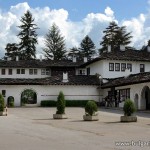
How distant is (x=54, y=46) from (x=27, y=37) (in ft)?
26.5

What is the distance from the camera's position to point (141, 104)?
132 ft

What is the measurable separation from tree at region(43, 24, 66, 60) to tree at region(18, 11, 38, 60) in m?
5.50

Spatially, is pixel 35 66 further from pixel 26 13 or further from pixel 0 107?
pixel 0 107

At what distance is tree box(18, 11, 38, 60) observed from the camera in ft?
273


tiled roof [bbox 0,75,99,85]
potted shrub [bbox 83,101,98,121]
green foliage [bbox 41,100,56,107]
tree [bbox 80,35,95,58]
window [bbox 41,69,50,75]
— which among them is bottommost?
potted shrub [bbox 83,101,98,121]

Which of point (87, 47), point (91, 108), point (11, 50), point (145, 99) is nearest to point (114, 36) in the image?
point (87, 47)

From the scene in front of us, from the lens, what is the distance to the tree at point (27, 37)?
273 feet

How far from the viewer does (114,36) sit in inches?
3482

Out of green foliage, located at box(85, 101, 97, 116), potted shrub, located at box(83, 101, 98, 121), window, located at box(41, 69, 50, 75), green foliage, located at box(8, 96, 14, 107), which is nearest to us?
potted shrub, located at box(83, 101, 98, 121)

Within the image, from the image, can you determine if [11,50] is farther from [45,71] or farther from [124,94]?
[124,94]

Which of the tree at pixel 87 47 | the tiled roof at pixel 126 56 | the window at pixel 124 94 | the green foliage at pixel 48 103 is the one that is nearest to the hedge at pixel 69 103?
the green foliage at pixel 48 103

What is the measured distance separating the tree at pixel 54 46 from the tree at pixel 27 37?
18.0 ft

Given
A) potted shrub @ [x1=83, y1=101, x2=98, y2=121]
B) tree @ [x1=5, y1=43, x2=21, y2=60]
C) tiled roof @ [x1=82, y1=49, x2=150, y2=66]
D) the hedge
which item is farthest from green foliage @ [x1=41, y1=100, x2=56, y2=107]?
tree @ [x1=5, y1=43, x2=21, y2=60]

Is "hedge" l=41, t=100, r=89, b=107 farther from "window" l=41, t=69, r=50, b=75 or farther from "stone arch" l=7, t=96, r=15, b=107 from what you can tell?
"window" l=41, t=69, r=50, b=75
